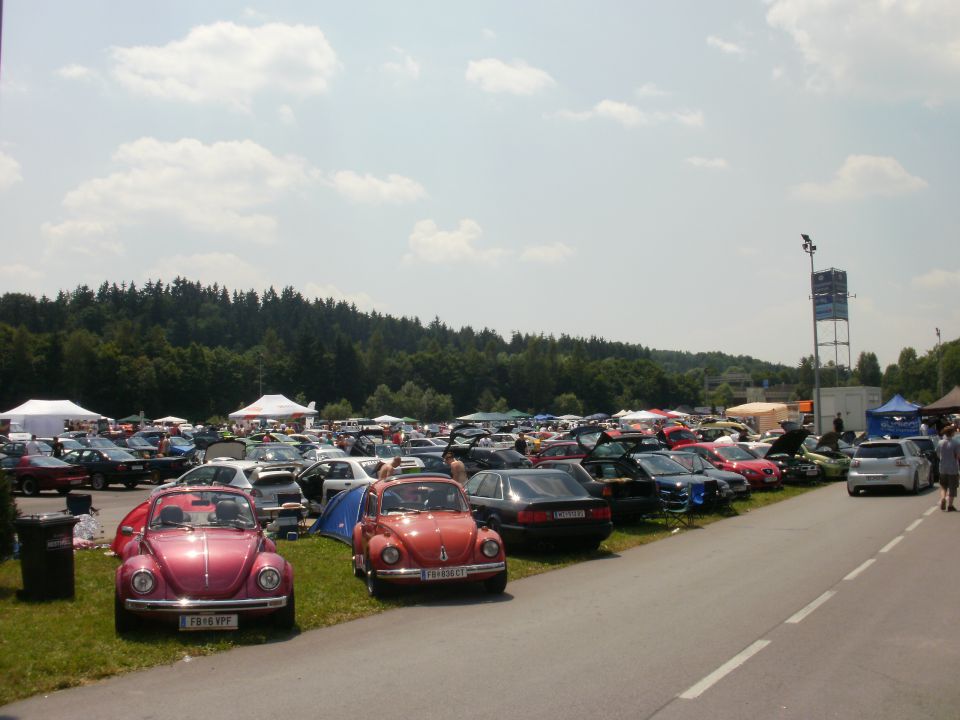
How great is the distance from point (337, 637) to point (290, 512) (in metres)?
7.62

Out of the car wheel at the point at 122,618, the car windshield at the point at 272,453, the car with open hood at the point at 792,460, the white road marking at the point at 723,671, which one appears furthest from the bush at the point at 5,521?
the car with open hood at the point at 792,460

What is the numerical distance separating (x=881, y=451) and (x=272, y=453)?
740 inches

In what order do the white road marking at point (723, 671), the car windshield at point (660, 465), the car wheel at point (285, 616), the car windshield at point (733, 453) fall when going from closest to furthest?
1. the white road marking at point (723, 671)
2. the car wheel at point (285, 616)
3. the car windshield at point (660, 465)
4. the car windshield at point (733, 453)

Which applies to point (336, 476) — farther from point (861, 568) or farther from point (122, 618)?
point (861, 568)

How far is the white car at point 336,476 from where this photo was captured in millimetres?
18609

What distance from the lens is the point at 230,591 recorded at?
8.36 meters

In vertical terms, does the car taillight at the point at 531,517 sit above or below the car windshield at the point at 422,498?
below

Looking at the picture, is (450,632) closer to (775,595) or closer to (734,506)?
(775,595)

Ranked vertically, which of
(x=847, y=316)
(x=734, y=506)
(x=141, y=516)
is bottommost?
(x=734, y=506)

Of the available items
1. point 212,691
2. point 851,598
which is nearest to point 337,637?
point 212,691

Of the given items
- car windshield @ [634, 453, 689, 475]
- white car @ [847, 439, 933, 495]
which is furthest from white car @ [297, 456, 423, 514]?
white car @ [847, 439, 933, 495]

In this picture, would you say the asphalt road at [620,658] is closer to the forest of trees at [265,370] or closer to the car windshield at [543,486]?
the car windshield at [543,486]

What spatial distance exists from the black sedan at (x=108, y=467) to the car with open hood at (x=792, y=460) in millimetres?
22165

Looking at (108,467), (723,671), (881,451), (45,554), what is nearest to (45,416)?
(108,467)
